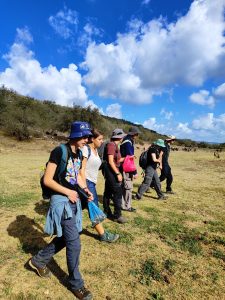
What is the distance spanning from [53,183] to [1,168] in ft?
37.8

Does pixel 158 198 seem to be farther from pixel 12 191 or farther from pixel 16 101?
pixel 16 101

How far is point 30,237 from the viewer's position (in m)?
5.92

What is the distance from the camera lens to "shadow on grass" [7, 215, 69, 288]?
15.3 ft

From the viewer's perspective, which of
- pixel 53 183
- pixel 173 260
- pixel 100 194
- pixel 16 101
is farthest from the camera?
pixel 16 101

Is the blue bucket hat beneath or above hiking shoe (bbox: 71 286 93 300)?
above

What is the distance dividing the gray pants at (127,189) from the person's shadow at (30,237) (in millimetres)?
1948

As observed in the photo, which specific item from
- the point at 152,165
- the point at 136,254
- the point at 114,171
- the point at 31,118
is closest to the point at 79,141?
the point at 136,254

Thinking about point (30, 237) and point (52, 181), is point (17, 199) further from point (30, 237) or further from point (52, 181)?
point (52, 181)

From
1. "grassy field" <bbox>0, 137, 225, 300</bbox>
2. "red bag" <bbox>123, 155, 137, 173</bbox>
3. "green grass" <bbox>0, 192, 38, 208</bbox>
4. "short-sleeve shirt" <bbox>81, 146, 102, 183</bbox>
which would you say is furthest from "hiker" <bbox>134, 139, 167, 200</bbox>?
"short-sleeve shirt" <bbox>81, 146, 102, 183</bbox>

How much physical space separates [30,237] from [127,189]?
8.87 ft

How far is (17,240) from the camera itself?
5770 millimetres

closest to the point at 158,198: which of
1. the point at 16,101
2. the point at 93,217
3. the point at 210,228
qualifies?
the point at 210,228

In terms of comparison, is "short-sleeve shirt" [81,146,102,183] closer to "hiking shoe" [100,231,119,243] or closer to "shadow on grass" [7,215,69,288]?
"hiking shoe" [100,231,119,243]

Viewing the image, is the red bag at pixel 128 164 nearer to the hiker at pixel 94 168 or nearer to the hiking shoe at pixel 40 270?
the hiker at pixel 94 168
